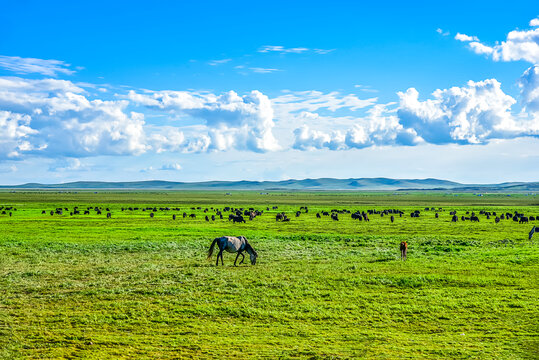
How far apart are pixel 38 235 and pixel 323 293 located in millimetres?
33278

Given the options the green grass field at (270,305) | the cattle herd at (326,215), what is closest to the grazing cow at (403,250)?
the green grass field at (270,305)

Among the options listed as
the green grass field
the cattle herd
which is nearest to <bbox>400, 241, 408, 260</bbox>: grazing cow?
the green grass field

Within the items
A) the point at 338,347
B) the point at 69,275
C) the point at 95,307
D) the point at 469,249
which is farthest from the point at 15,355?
the point at 469,249

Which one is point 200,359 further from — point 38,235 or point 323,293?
point 38,235

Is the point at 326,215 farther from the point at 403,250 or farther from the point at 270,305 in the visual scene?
the point at 270,305

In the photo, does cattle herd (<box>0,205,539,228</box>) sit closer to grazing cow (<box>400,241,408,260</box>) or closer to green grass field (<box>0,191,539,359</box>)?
grazing cow (<box>400,241,408,260</box>)

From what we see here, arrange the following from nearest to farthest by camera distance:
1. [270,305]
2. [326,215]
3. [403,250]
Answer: [270,305] → [403,250] → [326,215]

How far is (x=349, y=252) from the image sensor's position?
31.7m

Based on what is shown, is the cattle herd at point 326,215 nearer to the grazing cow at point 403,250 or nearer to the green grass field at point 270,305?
the grazing cow at point 403,250

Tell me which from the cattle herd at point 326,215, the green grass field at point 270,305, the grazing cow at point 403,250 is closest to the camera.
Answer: the green grass field at point 270,305

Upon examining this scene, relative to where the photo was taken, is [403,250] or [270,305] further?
[403,250]

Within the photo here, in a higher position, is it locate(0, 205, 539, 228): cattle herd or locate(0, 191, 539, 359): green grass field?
locate(0, 191, 539, 359): green grass field

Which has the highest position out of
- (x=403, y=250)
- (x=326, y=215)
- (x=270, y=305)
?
(x=403, y=250)

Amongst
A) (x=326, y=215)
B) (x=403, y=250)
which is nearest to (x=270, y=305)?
(x=403, y=250)
